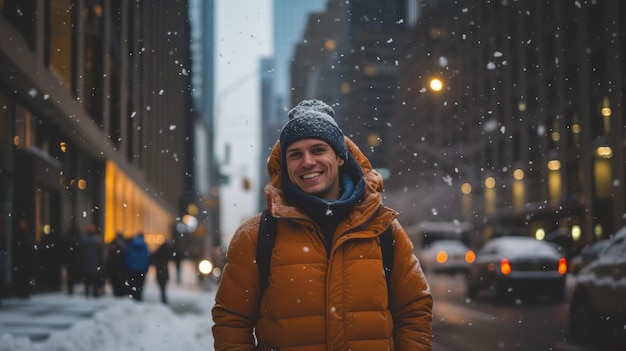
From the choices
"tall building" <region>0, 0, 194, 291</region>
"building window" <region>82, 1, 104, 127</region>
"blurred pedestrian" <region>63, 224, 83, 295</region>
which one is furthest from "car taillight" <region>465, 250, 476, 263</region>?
"building window" <region>82, 1, 104, 127</region>

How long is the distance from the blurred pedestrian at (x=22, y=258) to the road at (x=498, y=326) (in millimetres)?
9416

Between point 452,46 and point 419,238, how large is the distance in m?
39.9

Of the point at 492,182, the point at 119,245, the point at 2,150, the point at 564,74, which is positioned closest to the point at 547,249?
the point at 119,245

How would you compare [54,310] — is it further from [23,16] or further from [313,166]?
[313,166]

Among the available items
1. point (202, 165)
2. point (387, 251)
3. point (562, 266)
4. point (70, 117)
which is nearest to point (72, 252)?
point (70, 117)

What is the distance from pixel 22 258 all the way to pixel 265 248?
48.4 feet

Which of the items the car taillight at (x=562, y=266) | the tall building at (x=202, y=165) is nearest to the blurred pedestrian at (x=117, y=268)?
the tall building at (x=202, y=165)

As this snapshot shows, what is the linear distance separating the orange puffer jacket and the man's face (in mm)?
127

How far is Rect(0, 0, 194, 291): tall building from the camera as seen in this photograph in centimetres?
1563

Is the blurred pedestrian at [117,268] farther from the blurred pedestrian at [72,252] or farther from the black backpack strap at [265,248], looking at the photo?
the black backpack strap at [265,248]

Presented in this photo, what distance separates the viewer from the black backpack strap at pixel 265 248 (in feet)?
8.91

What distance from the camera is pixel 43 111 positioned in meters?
18.7

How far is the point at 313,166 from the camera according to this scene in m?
2.83

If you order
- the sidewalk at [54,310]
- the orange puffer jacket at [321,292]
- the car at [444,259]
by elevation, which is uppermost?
the orange puffer jacket at [321,292]
